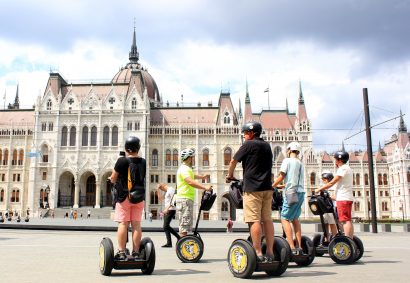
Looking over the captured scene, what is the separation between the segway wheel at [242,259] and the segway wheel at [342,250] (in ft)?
8.53

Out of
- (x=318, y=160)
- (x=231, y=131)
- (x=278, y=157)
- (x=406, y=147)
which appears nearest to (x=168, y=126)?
(x=231, y=131)

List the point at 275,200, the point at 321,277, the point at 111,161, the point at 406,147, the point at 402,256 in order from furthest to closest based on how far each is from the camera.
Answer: the point at 406,147, the point at 111,161, the point at 402,256, the point at 275,200, the point at 321,277

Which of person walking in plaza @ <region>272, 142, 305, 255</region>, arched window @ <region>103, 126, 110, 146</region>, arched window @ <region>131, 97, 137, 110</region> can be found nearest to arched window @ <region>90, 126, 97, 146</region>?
arched window @ <region>103, 126, 110, 146</region>

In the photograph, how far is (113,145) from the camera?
202ft

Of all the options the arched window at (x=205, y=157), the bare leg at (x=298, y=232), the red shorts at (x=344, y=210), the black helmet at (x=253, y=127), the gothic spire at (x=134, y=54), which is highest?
the gothic spire at (x=134, y=54)

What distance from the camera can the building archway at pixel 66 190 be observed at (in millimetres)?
61200

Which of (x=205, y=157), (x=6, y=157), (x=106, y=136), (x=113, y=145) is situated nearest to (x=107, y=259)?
(x=113, y=145)

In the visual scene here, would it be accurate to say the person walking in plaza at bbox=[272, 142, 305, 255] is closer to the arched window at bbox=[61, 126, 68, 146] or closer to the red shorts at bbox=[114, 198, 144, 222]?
the red shorts at bbox=[114, 198, 144, 222]

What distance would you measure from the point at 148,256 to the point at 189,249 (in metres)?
1.89

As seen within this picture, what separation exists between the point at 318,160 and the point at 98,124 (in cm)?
3402

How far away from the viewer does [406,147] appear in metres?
71.8

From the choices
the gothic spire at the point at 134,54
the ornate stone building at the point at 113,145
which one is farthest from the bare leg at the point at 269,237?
the gothic spire at the point at 134,54

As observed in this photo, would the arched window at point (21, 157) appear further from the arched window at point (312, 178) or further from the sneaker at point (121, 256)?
the sneaker at point (121, 256)

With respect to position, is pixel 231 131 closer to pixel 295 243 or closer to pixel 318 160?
pixel 318 160
